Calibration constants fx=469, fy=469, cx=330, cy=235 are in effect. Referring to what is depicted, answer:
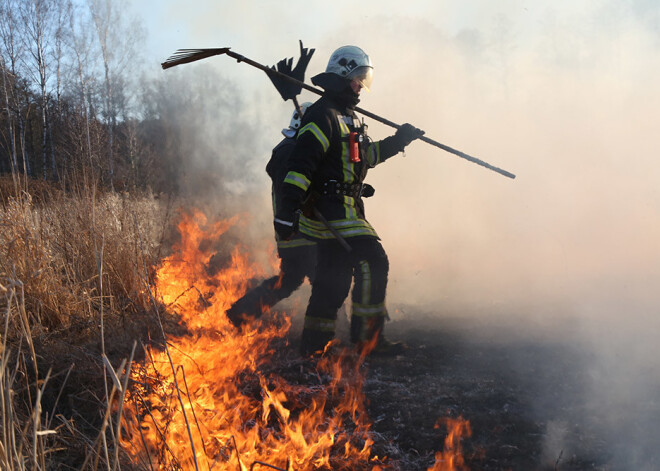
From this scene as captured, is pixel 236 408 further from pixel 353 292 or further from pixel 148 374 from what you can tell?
pixel 353 292

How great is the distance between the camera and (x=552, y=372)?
11.4 ft

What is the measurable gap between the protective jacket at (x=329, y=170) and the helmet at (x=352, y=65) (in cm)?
17

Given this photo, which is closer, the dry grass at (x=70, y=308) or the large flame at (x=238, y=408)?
the large flame at (x=238, y=408)

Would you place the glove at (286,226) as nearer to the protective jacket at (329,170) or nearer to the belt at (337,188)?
the protective jacket at (329,170)

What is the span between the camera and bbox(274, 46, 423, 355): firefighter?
370 centimetres

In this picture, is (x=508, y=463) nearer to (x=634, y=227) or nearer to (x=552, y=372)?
(x=552, y=372)

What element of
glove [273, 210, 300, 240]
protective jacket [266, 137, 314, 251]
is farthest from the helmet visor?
glove [273, 210, 300, 240]

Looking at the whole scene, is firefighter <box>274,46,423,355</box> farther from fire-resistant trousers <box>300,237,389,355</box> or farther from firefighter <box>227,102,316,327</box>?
firefighter <box>227,102,316,327</box>

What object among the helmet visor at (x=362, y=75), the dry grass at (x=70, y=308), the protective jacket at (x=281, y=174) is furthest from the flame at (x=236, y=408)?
the helmet visor at (x=362, y=75)

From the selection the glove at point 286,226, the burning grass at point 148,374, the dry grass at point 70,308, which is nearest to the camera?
the burning grass at point 148,374

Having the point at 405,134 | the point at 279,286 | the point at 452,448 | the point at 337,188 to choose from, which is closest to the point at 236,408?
the point at 452,448

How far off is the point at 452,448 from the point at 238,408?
123 cm

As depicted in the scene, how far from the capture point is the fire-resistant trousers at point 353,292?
378 cm

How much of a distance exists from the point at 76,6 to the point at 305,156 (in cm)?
1842
